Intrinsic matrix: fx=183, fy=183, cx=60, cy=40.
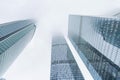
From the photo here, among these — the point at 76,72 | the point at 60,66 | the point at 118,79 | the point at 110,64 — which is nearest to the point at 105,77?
Answer: the point at 110,64

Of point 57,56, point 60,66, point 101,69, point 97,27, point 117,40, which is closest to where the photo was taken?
point 117,40

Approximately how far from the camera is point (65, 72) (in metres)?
83.8

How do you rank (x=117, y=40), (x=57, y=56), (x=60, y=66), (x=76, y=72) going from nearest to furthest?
(x=117, y=40) < (x=76, y=72) < (x=60, y=66) < (x=57, y=56)

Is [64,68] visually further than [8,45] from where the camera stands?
Yes

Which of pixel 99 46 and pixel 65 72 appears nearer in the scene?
pixel 99 46

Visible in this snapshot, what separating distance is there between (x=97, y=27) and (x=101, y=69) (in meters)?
13.0

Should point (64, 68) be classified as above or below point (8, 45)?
below

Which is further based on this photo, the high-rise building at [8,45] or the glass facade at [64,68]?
the glass facade at [64,68]

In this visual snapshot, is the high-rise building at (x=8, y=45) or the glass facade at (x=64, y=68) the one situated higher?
the high-rise building at (x=8, y=45)

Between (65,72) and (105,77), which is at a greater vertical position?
(105,77)

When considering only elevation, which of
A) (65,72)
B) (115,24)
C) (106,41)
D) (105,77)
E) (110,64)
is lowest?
(65,72)

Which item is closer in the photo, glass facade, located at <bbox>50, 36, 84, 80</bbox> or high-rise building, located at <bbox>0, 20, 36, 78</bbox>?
high-rise building, located at <bbox>0, 20, 36, 78</bbox>

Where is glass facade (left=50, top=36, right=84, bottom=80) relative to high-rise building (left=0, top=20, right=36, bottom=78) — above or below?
below

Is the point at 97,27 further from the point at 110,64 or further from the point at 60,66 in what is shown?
the point at 60,66
